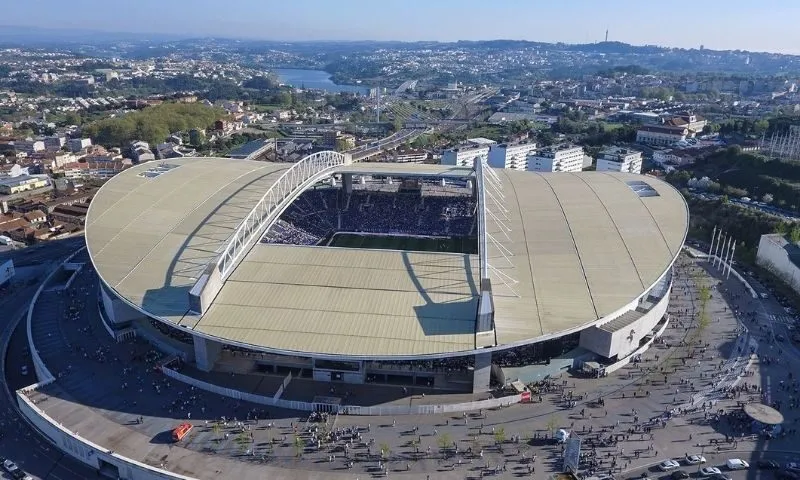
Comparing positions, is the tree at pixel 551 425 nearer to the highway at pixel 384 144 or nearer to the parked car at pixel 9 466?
the parked car at pixel 9 466

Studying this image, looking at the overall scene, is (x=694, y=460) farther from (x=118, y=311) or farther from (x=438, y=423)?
(x=118, y=311)

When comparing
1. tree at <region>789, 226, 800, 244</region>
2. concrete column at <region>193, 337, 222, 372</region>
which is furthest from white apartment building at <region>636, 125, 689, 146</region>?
concrete column at <region>193, 337, 222, 372</region>

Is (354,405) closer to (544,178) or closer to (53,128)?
(544,178)

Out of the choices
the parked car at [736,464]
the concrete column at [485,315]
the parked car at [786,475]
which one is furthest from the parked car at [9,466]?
the parked car at [786,475]

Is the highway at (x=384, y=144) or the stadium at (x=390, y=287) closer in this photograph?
the stadium at (x=390, y=287)

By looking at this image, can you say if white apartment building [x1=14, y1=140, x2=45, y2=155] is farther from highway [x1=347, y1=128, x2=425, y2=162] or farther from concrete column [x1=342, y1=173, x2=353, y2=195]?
concrete column [x1=342, y1=173, x2=353, y2=195]

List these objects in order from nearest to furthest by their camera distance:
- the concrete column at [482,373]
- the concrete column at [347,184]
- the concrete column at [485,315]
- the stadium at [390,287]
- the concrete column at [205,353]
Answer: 1. the concrete column at [485,315]
2. the concrete column at [482,373]
3. the stadium at [390,287]
4. the concrete column at [205,353]
5. the concrete column at [347,184]

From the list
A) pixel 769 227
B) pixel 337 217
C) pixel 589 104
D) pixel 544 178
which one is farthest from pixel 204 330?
pixel 589 104

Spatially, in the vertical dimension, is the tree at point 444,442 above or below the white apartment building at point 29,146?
below
